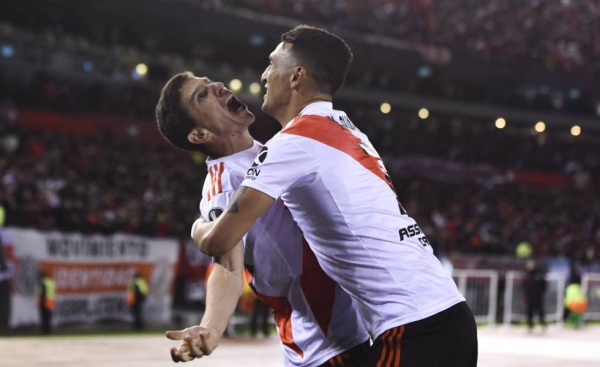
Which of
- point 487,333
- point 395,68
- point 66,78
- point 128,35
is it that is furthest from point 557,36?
point 487,333

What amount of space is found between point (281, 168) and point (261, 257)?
2.48 ft

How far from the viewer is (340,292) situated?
3.73 meters

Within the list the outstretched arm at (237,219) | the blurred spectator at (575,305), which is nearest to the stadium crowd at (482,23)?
the blurred spectator at (575,305)

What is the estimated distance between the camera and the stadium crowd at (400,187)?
18984mm

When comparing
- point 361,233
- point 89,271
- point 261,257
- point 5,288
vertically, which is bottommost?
point 5,288

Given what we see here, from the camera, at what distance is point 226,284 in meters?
3.58

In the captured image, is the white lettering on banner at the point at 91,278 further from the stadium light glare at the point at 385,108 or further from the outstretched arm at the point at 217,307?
the stadium light glare at the point at 385,108

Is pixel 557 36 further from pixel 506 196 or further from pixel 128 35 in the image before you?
pixel 128 35

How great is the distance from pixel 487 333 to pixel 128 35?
20299 millimetres

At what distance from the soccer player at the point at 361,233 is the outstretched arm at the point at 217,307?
0.21 meters

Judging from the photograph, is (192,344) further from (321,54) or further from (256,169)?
(321,54)

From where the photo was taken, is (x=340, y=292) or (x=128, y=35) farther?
(x=128, y=35)

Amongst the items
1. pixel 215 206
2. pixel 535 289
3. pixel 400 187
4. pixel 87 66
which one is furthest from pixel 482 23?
pixel 215 206

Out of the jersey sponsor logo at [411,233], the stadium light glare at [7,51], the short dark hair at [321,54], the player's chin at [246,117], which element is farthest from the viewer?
the stadium light glare at [7,51]
